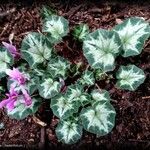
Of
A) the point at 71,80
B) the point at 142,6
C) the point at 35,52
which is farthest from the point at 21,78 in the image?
the point at 142,6

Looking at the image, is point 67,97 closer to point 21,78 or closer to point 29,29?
point 21,78

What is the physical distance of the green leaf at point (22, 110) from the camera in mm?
2539

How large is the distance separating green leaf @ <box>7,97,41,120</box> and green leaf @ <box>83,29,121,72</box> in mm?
420

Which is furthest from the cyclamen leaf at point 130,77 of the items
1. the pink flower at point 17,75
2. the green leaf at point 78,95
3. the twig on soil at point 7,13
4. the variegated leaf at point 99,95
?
the twig on soil at point 7,13

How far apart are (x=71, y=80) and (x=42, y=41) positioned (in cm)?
31

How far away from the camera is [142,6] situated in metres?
2.91

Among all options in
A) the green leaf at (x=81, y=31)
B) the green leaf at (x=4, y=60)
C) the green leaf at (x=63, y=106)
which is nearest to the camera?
the green leaf at (x=63, y=106)

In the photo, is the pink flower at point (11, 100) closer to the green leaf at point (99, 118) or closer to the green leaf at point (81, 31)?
the green leaf at point (99, 118)

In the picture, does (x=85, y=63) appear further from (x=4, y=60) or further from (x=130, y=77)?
(x=4, y=60)

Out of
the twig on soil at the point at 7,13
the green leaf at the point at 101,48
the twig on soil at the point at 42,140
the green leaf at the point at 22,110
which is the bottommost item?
the twig on soil at the point at 42,140

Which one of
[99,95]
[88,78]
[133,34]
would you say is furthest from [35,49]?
[133,34]

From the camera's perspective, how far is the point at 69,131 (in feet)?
8.28

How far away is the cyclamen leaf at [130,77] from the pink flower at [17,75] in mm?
538

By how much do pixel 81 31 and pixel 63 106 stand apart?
0.51m
